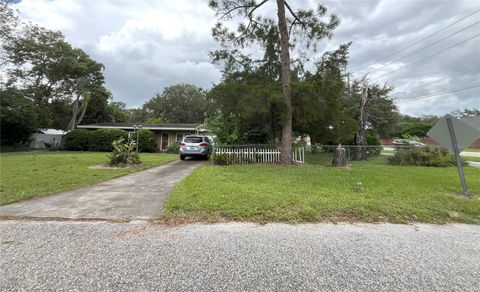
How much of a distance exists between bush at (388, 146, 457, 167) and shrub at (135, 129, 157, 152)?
1847 cm

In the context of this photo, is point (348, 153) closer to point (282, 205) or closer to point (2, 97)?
point (282, 205)

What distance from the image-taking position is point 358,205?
Answer: 454 centimetres

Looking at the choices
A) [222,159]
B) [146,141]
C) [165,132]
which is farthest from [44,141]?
[222,159]

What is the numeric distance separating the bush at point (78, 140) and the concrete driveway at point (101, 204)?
17.7 meters

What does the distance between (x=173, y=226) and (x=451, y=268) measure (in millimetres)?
3362

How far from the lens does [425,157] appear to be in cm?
1180

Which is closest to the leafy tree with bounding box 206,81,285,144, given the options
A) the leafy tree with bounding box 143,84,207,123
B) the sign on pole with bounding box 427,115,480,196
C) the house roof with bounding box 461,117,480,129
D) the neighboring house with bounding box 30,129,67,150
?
the sign on pole with bounding box 427,115,480,196

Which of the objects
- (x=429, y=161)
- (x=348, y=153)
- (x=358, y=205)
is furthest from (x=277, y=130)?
(x=358, y=205)

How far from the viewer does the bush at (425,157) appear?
A: 11601 mm

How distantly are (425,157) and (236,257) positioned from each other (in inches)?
509

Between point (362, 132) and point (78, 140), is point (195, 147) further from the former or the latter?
point (78, 140)

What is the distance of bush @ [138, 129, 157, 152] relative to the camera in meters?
21.4

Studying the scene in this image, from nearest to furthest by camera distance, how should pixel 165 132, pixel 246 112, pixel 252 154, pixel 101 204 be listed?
1. pixel 101 204
2. pixel 246 112
3. pixel 252 154
4. pixel 165 132

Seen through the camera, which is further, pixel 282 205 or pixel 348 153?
pixel 348 153
